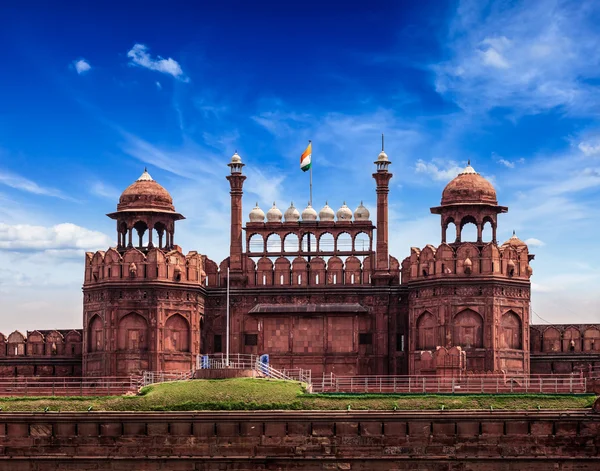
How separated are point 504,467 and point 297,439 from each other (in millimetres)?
10330

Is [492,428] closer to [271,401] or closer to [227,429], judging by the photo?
[271,401]

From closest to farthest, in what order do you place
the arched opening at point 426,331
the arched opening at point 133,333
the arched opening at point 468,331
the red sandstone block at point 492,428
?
the red sandstone block at point 492,428 < the arched opening at point 468,331 < the arched opening at point 426,331 < the arched opening at point 133,333

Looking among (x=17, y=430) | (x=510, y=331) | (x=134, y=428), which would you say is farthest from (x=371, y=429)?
(x=510, y=331)

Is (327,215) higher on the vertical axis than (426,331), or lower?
higher

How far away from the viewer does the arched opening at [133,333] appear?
8488 cm

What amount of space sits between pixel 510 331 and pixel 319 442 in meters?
20.1

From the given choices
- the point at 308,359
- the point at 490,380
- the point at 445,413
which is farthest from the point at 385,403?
the point at 308,359

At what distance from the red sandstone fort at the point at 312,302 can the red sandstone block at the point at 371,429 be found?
14021mm

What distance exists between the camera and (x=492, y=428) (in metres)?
68.2

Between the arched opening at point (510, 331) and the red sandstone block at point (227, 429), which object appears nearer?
the red sandstone block at point (227, 429)

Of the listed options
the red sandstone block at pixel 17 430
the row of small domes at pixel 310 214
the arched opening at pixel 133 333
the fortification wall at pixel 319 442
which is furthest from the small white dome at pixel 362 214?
the red sandstone block at pixel 17 430

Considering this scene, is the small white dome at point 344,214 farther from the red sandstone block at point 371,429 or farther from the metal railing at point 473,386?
the red sandstone block at point 371,429

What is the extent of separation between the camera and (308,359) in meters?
Answer: 87.4

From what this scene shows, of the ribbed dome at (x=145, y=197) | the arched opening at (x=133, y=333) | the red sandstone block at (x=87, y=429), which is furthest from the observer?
the ribbed dome at (x=145, y=197)
